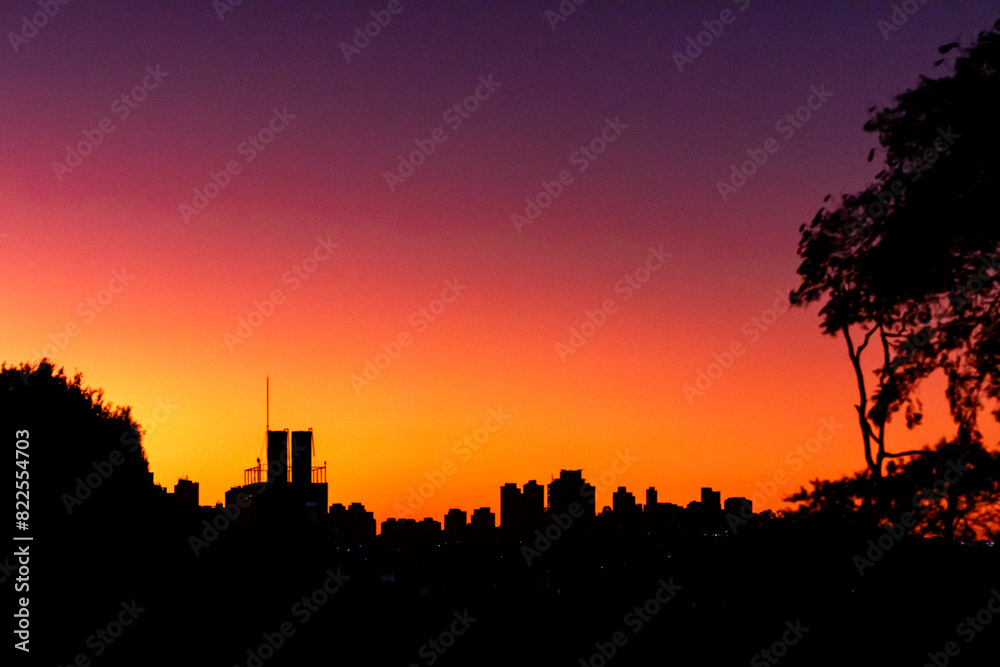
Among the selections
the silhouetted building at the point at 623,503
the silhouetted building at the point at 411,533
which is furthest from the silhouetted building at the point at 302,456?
the silhouetted building at the point at 411,533

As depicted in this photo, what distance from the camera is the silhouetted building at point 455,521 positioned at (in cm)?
18175

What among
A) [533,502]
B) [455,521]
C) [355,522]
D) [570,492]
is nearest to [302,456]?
[570,492]

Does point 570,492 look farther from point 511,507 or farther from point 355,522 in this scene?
point 355,522

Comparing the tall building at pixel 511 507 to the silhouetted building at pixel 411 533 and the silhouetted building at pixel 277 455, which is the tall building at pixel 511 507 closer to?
the silhouetted building at pixel 411 533

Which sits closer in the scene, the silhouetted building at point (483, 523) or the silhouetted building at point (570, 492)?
the silhouetted building at point (570, 492)

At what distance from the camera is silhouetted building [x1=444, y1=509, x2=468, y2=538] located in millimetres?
181750

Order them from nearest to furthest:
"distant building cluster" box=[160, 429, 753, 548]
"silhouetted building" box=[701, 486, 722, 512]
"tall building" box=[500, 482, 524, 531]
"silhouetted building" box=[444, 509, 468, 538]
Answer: "distant building cluster" box=[160, 429, 753, 548] → "silhouetted building" box=[701, 486, 722, 512] → "tall building" box=[500, 482, 524, 531] → "silhouetted building" box=[444, 509, 468, 538]

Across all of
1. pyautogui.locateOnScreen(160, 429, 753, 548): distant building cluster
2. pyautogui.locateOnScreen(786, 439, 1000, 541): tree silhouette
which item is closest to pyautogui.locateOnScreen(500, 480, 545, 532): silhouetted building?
pyautogui.locateOnScreen(160, 429, 753, 548): distant building cluster

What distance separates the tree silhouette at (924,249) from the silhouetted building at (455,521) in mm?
169227

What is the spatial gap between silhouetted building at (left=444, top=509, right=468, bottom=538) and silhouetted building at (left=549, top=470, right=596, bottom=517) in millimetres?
41364

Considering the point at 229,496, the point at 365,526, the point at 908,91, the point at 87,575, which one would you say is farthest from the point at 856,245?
the point at 365,526

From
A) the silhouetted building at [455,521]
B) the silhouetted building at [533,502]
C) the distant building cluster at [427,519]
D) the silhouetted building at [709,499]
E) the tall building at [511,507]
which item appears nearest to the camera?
the distant building cluster at [427,519]

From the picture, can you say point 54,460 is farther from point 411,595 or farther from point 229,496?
point 229,496

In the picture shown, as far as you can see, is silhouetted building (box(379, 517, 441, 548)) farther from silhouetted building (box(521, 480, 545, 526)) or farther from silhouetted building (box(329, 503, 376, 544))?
silhouetted building (box(521, 480, 545, 526))
